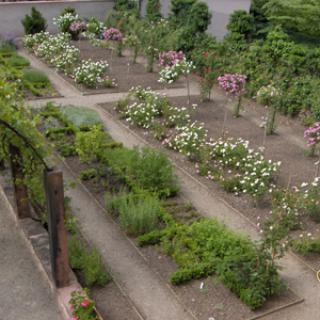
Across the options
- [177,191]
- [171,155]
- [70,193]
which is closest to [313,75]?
[171,155]

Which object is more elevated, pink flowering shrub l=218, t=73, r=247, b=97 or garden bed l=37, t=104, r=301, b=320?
pink flowering shrub l=218, t=73, r=247, b=97

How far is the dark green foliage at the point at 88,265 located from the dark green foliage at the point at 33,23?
12792 mm

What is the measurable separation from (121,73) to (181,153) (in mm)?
5792

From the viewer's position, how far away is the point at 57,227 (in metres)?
5.51

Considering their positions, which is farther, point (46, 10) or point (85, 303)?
point (46, 10)

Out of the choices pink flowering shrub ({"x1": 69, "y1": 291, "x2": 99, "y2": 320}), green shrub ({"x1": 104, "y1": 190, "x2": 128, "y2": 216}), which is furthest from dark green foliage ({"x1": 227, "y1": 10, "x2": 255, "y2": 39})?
pink flowering shrub ({"x1": 69, "y1": 291, "x2": 99, "y2": 320})

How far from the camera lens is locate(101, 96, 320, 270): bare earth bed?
775cm

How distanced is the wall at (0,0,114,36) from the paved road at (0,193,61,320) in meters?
13.2

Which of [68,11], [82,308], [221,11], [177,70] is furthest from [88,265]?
[68,11]

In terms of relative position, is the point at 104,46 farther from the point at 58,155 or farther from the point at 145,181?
the point at 145,181

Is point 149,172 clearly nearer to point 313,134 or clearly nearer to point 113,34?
point 313,134

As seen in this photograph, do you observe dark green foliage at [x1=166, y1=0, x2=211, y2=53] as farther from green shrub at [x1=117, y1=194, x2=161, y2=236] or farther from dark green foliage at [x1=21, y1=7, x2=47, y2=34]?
green shrub at [x1=117, y1=194, x2=161, y2=236]

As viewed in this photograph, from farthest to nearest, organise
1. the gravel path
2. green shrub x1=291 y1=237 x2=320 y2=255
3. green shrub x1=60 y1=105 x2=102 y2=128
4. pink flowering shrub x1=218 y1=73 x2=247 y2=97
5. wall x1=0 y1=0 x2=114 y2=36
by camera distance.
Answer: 1. wall x1=0 y1=0 x2=114 y2=36
2. pink flowering shrub x1=218 y1=73 x2=247 y2=97
3. green shrub x1=60 y1=105 x2=102 y2=128
4. green shrub x1=291 y1=237 x2=320 y2=255
5. the gravel path

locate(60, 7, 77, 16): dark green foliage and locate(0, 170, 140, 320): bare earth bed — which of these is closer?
locate(0, 170, 140, 320): bare earth bed
